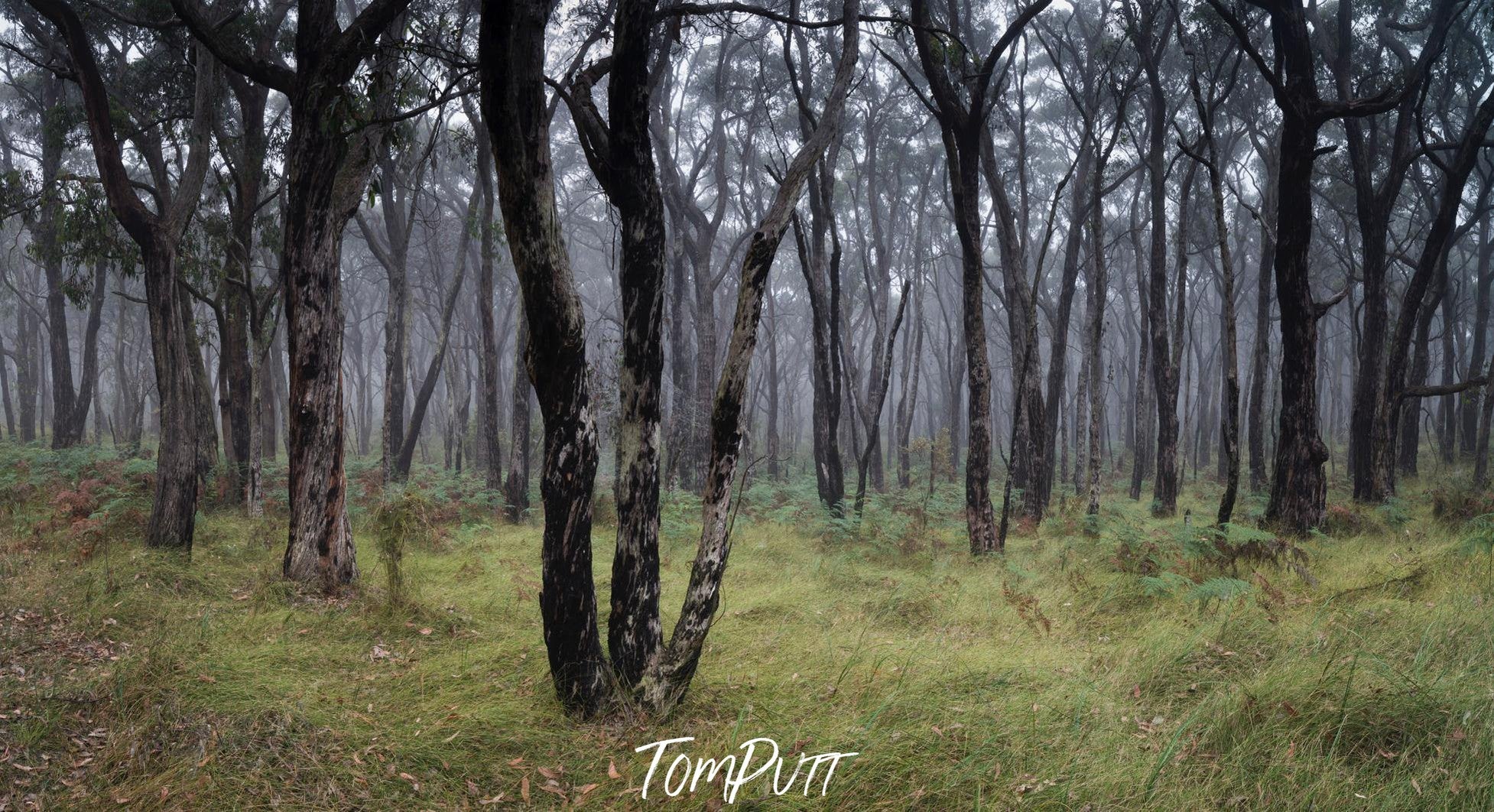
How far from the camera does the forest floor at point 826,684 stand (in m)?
3.74

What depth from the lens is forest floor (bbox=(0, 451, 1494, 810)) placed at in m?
3.74

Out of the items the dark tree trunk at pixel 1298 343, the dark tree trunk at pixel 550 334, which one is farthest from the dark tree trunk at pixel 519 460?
the dark tree trunk at pixel 1298 343

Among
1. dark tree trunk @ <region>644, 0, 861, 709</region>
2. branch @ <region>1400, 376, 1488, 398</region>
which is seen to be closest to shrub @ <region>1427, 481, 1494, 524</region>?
branch @ <region>1400, 376, 1488, 398</region>

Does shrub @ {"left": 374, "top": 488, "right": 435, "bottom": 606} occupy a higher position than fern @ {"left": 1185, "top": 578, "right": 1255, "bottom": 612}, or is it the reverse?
shrub @ {"left": 374, "top": 488, "right": 435, "bottom": 606}

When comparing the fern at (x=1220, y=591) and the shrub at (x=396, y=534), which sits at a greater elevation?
the shrub at (x=396, y=534)

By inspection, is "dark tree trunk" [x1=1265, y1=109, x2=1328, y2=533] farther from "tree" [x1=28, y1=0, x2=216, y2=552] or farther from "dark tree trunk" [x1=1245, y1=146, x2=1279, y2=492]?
"tree" [x1=28, y1=0, x2=216, y2=552]

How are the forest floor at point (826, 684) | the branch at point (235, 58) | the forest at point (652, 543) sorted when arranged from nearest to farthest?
the forest floor at point (826, 684)
the forest at point (652, 543)
the branch at point (235, 58)

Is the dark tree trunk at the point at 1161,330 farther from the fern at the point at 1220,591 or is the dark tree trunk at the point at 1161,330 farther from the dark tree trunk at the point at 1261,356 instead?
the fern at the point at 1220,591

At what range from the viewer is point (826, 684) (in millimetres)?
5055

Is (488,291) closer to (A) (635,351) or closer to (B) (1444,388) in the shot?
(A) (635,351)

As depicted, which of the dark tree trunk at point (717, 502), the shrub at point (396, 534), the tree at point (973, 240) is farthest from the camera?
the tree at point (973, 240)

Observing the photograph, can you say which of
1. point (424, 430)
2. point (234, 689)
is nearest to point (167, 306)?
point (234, 689)

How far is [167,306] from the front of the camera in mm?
8164

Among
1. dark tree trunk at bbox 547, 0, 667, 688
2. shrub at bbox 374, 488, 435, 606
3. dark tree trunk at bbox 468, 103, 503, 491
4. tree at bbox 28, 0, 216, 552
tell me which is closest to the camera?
dark tree trunk at bbox 547, 0, 667, 688
